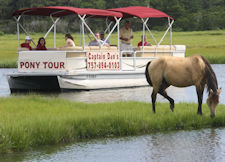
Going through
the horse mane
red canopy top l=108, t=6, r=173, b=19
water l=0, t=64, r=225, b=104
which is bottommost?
water l=0, t=64, r=225, b=104

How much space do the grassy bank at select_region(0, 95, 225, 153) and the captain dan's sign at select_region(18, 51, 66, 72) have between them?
5308 millimetres

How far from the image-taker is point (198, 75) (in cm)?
1208

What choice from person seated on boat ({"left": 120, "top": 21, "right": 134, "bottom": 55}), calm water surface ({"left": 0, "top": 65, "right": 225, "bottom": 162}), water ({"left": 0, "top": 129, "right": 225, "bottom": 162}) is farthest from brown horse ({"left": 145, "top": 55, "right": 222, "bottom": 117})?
person seated on boat ({"left": 120, "top": 21, "right": 134, "bottom": 55})

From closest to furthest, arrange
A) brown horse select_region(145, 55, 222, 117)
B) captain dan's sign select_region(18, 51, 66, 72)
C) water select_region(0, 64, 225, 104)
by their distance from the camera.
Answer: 1. brown horse select_region(145, 55, 222, 117)
2. water select_region(0, 64, 225, 104)
3. captain dan's sign select_region(18, 51, 66, 72)

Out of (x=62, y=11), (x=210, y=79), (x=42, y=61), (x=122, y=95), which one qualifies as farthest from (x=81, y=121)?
(x=62, y=11)

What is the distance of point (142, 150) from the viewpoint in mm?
9570

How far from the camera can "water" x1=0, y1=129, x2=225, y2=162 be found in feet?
29.4

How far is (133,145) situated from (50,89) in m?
11.4

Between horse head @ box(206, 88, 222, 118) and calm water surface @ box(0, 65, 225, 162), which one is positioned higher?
horse head @ box(206, 88, 222, 118)

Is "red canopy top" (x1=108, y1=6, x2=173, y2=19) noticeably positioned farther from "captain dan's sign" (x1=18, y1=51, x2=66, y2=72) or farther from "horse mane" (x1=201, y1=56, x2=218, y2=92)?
"horse mane" (x1=201, y1=56, x2=218, y2=92)

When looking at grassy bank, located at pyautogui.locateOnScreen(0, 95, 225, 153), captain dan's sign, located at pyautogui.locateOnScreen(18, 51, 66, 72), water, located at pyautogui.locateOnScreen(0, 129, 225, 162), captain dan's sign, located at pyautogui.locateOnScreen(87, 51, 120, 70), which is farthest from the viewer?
captain dan's sign, located at pyautogui.locateOnScreen(87, 51, 120, 70)

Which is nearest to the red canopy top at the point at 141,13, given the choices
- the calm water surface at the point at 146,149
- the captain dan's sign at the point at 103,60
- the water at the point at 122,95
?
the captain dan's sign at the point at 103,60

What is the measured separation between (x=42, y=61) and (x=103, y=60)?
2.51m

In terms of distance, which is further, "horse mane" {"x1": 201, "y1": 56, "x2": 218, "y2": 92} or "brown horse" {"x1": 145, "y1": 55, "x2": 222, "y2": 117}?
"brown horse" {"x1": 145, "y1": 55, "x2": 222, "y2": 117}
